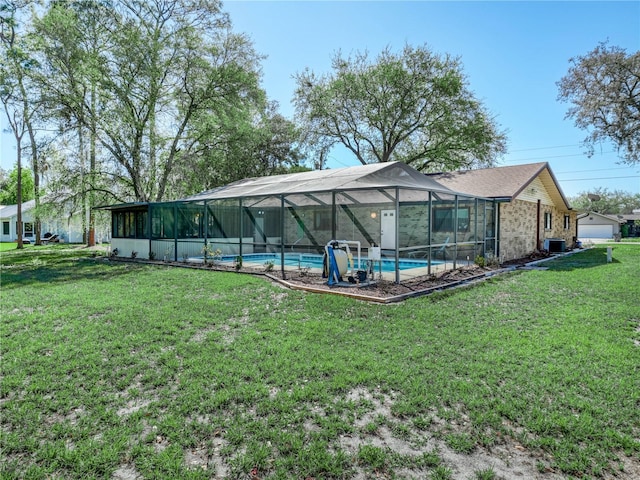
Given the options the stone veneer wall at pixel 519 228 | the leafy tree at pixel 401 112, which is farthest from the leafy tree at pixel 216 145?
the stone veneer wall at pixel 519 228

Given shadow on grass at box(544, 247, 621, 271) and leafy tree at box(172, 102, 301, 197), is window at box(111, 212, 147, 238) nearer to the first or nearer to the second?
leafy tree at box(172, 102, 301, 197)

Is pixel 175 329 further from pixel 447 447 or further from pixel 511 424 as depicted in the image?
pixel 511 424

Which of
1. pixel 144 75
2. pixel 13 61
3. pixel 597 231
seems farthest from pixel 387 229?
pixel 597 231

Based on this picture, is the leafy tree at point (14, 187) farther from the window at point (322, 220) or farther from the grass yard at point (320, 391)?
the grass yard at point (320, 391)

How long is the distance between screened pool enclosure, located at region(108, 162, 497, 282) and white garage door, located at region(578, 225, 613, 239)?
36052 mm

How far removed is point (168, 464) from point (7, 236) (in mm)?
38872

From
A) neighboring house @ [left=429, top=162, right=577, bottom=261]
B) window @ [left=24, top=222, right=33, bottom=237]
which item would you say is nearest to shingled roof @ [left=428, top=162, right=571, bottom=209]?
neighboring house @ [left=429, top=162, right=577, bottom=261]

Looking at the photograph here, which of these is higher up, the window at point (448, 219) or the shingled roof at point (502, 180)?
the shingled roof at point (502, 180)

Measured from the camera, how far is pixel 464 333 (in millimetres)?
4742

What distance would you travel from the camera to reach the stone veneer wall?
1369 centimetres

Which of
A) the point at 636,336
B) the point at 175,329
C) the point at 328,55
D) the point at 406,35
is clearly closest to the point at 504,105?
the point at 406,35

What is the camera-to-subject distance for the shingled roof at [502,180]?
1329 cm

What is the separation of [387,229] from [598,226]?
37906mm

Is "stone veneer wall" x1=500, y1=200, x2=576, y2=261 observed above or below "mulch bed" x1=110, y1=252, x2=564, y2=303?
above
